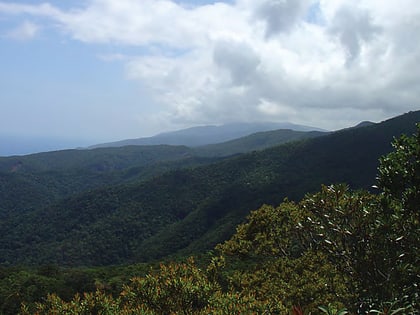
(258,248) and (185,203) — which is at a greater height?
(258,248)

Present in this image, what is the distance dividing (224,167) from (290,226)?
164244 mm

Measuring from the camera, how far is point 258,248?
15000 millimetres

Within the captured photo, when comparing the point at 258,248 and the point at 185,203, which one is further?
the point at 185,203

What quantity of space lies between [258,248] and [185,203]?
469ft

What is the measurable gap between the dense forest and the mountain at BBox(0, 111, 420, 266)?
0.66m

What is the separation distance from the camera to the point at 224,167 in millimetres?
179125

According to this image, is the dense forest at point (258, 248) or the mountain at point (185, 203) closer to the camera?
the dense forest at point (258, 248)

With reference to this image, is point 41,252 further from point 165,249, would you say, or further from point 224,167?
point 224,167

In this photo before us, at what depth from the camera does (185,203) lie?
6166 inches

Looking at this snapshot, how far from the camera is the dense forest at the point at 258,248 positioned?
8.56m

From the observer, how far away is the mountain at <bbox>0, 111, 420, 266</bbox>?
122688mm

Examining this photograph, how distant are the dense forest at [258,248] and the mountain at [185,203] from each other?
0.66 m

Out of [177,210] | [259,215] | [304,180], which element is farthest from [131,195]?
[259,215]

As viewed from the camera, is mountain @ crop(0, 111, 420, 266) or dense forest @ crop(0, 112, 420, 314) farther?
mountain @ crop(0, 111, 420, 266)
